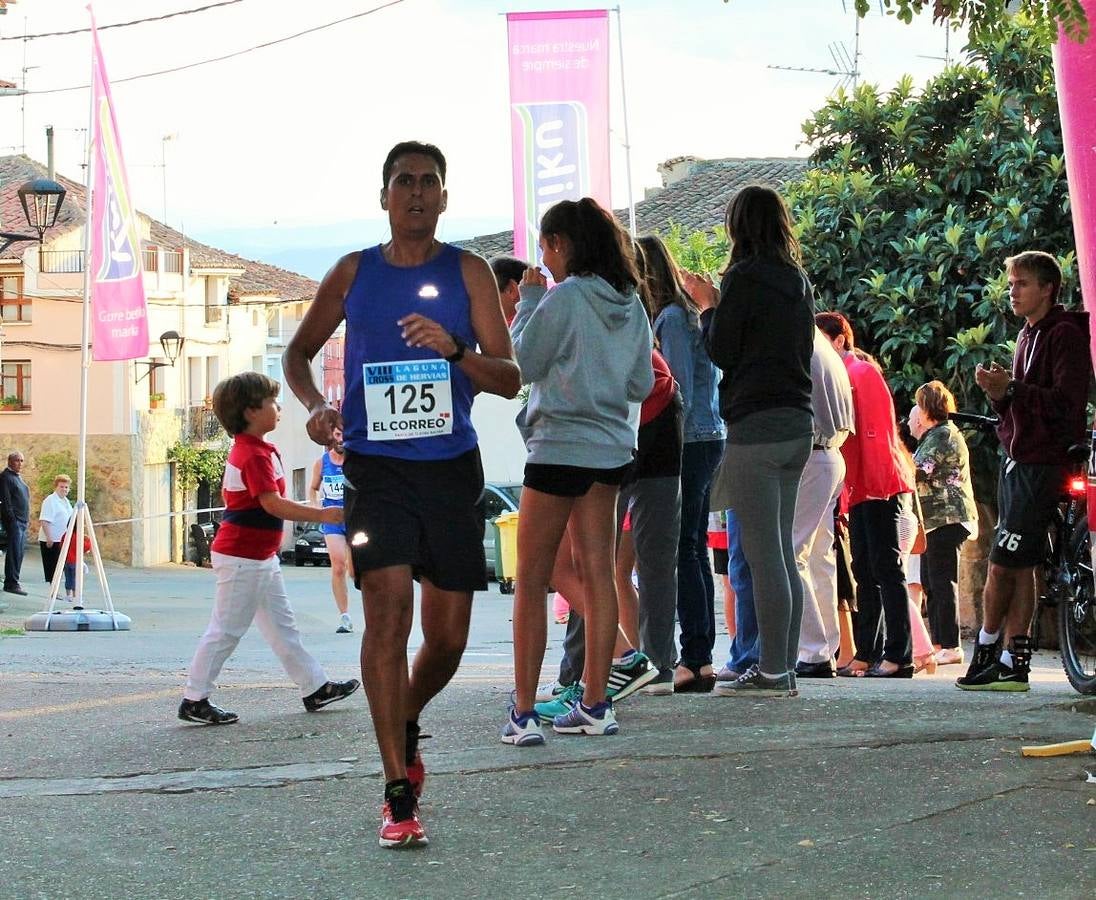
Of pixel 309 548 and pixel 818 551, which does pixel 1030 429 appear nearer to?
pixel 818 551

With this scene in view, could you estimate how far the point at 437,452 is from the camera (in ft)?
17.1

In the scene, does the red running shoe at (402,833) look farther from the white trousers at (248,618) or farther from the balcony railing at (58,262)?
the balcony railing at (58,262)

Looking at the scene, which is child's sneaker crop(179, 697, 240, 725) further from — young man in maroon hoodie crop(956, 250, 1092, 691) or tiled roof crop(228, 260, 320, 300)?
tiled roof crop(228, 260, 320, 300)

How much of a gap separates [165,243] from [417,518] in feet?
215

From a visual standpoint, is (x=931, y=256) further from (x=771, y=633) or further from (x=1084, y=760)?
(x=1084, y=760)

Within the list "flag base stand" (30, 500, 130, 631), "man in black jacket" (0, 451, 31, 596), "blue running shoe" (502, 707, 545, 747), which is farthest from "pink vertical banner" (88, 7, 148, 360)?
"blue running shoe" (502, 707, 545, 747)

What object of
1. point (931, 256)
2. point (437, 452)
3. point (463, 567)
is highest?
point (931, 256)

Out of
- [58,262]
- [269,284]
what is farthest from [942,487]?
[269,284]

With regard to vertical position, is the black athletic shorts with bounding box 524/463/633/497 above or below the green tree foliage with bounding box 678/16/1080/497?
below

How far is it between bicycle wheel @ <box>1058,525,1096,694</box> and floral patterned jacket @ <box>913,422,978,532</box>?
8.98 ft

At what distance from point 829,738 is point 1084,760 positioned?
0.90m

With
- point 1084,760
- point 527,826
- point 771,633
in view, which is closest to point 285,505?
point 771,633

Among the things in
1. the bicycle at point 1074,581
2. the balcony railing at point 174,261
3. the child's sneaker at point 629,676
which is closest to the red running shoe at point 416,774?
the child's sneaker at point 629,676

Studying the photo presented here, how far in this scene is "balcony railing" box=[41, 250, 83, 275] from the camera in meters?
59.8
